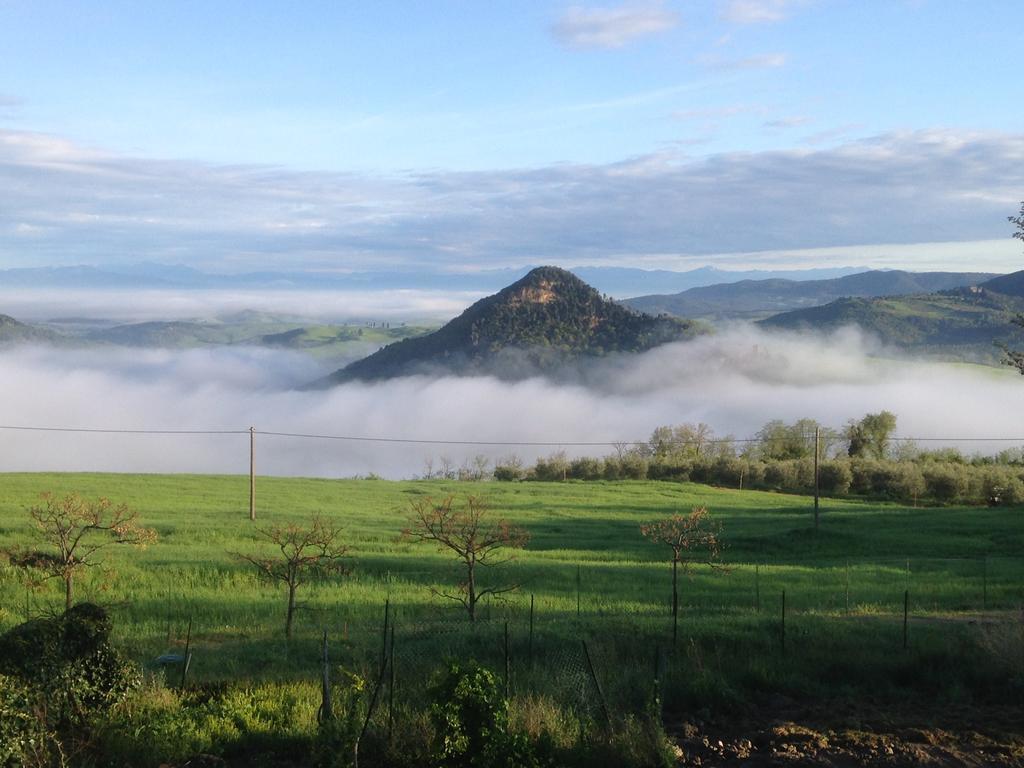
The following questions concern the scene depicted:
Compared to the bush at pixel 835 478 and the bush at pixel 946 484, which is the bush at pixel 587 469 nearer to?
the bush at pixel 835 478

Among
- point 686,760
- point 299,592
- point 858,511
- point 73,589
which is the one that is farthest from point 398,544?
point 858,511

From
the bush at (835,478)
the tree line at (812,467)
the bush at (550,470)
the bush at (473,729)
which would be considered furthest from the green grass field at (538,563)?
the bush at (550,470)

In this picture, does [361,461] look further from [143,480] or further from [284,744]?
[284,744]

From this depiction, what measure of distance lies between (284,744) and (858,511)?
1971 inches

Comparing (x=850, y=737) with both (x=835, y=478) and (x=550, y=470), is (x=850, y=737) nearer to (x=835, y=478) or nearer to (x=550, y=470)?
(x=835, y=478)

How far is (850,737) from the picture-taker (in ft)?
46.1

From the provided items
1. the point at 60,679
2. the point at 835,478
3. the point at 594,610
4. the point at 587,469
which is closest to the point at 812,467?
the point at 835,478

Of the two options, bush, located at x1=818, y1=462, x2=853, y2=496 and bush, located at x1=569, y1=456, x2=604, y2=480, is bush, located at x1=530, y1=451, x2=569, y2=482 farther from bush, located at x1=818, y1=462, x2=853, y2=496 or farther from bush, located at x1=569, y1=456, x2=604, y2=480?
bush, located at x1=818, y1=462, x2=853, y2=496

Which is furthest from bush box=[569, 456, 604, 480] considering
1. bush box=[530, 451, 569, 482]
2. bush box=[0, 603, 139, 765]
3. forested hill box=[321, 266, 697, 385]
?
forested hill box=[321, 266, 697, 385]

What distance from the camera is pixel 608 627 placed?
66.2 ft

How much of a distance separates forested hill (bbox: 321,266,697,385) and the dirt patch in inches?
6437

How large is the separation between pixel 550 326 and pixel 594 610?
6168 inches

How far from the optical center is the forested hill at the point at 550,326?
179 m

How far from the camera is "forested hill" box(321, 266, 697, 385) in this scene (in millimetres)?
179250
